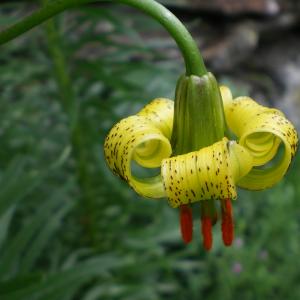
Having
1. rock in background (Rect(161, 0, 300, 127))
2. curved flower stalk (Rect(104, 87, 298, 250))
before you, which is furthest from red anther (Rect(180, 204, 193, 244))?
rock in background (Rect(161, 0, 300, 127))

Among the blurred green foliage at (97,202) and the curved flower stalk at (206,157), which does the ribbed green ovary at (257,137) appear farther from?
the blurred green foliage at (97,202)

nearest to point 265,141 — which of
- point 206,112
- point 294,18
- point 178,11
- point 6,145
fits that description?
point 206,112

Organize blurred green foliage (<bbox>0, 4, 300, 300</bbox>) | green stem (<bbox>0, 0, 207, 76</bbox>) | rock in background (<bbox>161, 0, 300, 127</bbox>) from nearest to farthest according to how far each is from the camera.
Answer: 1. green stem (<bbox>0, 0, 207, 76</bbox>)
2. blurred green foliage (<bbox>0, 4, 300, 300</bbox>)
3. rock in background (<bbox>161, 0, 300, 127</bbox>)

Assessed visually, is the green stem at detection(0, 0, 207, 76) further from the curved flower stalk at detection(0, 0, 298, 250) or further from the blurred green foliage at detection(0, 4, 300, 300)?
the blurred green foliage at detection(0, 4, 300, 300)

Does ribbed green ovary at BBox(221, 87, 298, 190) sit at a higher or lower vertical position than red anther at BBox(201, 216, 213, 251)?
higher

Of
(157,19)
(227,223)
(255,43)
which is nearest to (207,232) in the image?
(227,223)

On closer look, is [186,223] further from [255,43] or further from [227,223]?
[255,43]
